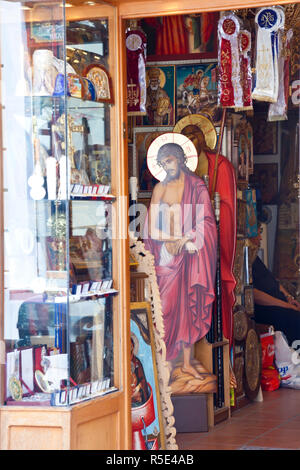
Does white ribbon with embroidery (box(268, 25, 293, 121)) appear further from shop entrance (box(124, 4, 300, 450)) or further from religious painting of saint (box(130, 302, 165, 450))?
religious painting of saint (box(130, 302, 165, 450))

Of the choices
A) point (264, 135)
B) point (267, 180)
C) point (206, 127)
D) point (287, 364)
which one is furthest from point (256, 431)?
point (264, 135)

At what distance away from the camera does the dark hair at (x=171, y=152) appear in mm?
6805

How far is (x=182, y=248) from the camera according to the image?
684cm

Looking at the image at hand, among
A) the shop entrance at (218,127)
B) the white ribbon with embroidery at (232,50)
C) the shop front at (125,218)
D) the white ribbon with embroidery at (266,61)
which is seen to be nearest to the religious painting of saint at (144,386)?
the shop front at (125,218)

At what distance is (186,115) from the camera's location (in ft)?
24.1

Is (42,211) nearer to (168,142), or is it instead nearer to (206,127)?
(168,142)

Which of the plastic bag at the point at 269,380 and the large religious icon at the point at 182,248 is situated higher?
the large religious icon at the point at 182,248

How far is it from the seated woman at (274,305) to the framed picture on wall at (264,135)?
4.86 feet

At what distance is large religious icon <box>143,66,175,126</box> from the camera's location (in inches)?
292

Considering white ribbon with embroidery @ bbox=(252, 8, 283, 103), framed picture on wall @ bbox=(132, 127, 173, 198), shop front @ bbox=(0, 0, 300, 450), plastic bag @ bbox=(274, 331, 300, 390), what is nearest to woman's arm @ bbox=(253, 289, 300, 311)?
plastic bag @ bbox=(274, 331, 300, 390)

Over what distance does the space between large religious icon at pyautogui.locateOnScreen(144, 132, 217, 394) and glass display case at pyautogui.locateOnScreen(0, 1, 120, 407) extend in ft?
7.37

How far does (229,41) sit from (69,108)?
2.72m

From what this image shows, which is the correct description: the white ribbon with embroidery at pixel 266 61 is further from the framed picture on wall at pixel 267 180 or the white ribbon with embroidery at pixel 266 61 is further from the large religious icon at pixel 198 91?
the framed picture on wall at pixel 267 180

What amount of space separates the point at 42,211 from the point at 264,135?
6.19 m
